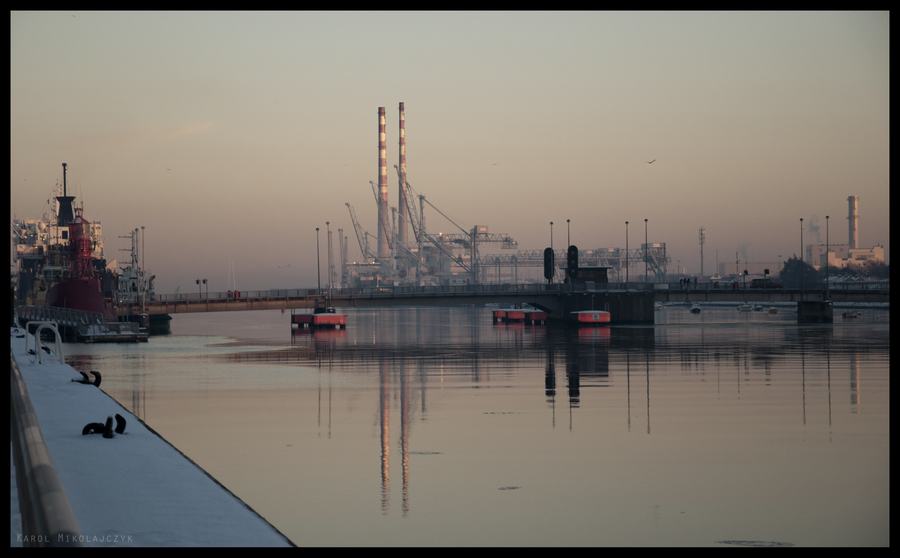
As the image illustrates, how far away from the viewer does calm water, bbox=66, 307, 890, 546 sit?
22359mm

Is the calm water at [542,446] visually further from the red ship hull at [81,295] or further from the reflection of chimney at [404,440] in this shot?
the red ship hull at [81,295]

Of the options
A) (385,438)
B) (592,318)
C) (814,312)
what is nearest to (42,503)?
(385,438)

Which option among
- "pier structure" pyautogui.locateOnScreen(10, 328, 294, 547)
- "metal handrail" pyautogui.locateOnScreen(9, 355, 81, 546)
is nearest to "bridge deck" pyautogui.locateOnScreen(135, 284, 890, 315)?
"pier structure" pyautogui.locateOnScreen(10, 328, 294, 547)

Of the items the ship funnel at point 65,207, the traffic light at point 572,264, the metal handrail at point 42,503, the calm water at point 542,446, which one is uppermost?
the ship funnel at point 65,207

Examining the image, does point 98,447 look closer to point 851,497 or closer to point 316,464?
point 316,464

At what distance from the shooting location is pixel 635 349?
275ft

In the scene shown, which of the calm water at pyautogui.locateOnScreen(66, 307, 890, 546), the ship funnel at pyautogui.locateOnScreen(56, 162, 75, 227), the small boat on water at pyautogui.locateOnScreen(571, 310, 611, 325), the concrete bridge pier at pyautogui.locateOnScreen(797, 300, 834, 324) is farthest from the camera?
the ship funnel at pyautogui.locateOnScreen(56, 162, 75, 227)

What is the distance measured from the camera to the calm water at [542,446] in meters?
22.4

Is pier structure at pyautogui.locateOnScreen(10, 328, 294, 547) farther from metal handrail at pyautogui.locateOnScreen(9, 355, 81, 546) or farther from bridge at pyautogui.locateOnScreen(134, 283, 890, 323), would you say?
bridge at pyautogui.locateOnScreen(134, 283, 890, 323)

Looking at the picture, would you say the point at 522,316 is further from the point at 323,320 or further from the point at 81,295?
the point at 81,295

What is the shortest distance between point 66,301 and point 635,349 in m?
64.8

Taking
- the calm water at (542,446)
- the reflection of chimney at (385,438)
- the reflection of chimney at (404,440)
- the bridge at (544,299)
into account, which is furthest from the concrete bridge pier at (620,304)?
the reflection of chimney at (404,440)
